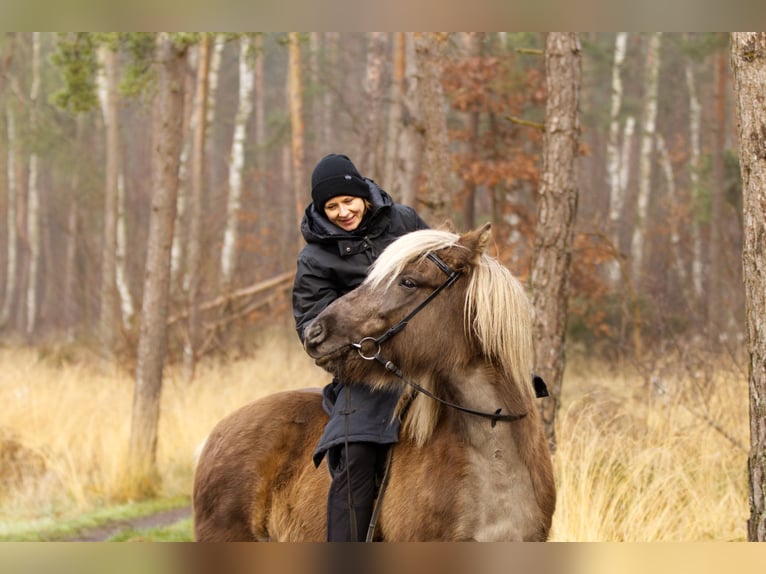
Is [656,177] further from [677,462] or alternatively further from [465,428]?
[465,428]

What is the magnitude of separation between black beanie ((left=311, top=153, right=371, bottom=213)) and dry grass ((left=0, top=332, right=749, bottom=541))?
3.32m

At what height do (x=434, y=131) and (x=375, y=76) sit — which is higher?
(x=375, y=76)

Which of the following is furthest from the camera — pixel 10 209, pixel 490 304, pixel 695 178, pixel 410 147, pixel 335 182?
pixel 10 209

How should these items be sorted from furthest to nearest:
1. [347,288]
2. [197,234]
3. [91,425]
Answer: [197,234] < [91,425] < [347,288]

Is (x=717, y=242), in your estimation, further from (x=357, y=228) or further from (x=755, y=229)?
(x=357, y=228)

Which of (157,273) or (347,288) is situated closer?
(347,288)

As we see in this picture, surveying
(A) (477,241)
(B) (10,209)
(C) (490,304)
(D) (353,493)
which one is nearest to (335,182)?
(A) (477,241)

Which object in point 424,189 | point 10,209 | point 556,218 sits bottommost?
point 556,218

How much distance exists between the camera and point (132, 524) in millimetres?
9328

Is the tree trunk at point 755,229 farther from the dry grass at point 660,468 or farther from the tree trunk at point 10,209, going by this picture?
the tree trunk at point 10,209

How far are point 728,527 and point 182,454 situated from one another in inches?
257

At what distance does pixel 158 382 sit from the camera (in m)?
10.7

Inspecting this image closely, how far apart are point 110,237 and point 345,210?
48.0 feet

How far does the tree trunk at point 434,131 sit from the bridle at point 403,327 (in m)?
5.86
